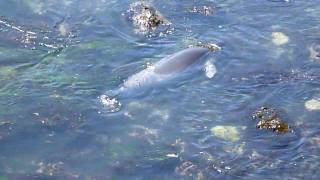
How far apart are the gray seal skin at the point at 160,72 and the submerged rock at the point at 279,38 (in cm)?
211

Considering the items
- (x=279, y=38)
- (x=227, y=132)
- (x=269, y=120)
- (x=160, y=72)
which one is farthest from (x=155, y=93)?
(x=279, y=38)

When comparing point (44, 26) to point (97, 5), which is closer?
point (44, 26)

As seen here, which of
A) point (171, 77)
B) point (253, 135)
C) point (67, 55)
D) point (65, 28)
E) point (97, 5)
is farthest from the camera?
point (97, 5)

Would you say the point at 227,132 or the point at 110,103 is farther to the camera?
the point at 110,103

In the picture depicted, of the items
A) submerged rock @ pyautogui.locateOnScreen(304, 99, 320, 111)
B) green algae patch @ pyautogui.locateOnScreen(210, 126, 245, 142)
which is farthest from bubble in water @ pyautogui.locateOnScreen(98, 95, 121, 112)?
submerged rock @ pyautogui.locateOnScreen(304, 99, 320, 111)

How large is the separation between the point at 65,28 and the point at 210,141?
4.58 metres

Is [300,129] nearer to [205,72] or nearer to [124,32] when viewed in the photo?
[205,72]

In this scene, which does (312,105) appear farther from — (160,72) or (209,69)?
(160,72)

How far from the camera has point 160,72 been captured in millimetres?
9773

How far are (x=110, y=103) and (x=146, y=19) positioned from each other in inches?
118

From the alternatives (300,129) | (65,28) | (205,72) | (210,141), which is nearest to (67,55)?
(65,28)

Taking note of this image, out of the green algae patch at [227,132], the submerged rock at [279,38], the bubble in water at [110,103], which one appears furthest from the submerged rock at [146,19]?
the green algae patch at [227,132]

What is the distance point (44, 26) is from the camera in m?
11.5

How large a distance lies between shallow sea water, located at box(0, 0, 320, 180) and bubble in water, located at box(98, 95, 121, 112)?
0.07m
